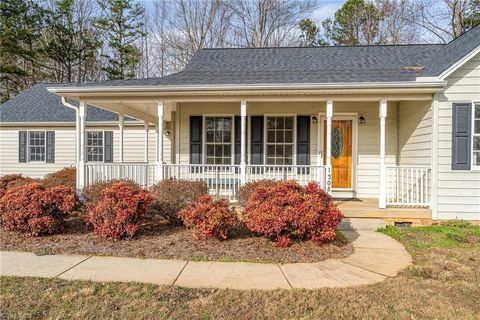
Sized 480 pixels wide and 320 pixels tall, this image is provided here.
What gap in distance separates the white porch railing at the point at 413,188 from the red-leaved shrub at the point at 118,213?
5130mm

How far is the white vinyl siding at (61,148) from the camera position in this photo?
13.4 metres

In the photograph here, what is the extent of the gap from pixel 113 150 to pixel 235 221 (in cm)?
897

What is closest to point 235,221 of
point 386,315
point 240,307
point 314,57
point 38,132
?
point 240,307

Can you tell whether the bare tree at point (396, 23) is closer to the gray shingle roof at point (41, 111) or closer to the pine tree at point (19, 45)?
the gray shingle roof at point (41, 111)

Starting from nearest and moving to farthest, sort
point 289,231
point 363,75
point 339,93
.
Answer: point 289,231 < point 339,93 < point 363,75

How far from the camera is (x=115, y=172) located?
26.7 ft

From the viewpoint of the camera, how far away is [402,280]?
13.3ft

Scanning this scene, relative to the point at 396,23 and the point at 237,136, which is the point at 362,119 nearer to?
the point at 237,136

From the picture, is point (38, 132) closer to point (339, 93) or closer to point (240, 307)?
point (339, 93)

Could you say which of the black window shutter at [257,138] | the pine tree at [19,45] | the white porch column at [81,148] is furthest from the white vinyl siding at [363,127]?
the pine tree at [19,45]

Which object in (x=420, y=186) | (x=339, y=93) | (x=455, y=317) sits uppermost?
(x=339, y=93)

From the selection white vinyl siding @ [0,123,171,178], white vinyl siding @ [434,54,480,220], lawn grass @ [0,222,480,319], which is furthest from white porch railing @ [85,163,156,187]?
white vinyl siding @ [434,54,480,220]

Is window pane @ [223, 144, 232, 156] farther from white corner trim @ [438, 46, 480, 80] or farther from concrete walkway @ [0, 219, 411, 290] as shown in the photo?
white corner trim @ [438, 46, 480, 80]

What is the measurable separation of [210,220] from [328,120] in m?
3.60
